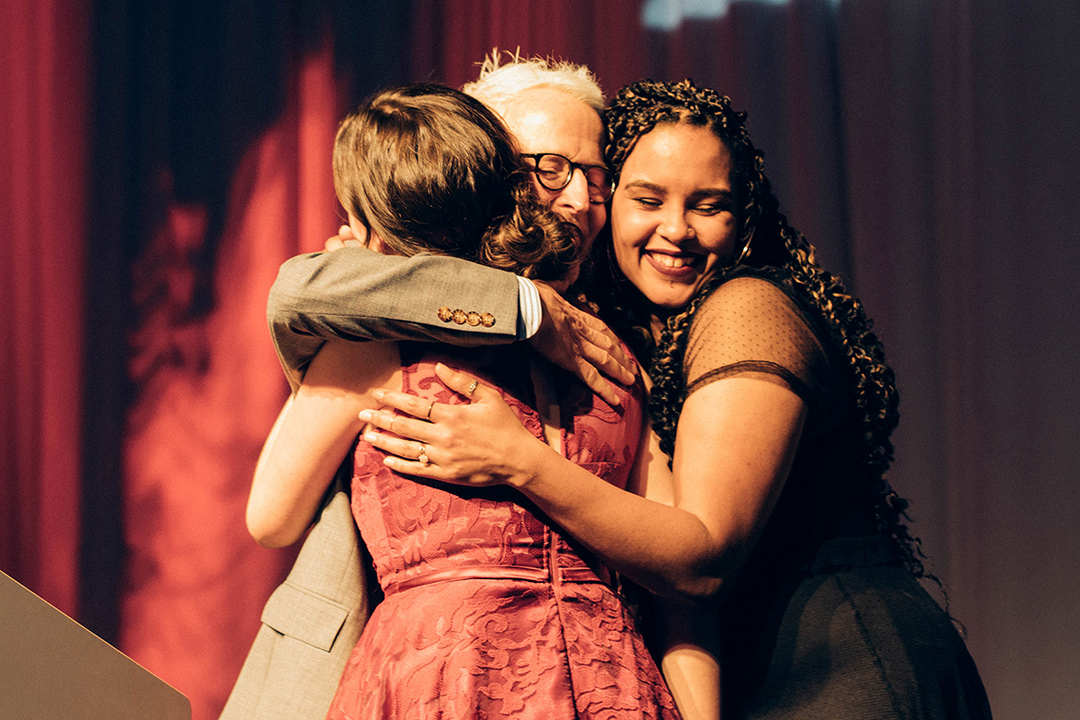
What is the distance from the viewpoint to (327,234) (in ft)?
9.69

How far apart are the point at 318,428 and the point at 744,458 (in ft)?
1.89

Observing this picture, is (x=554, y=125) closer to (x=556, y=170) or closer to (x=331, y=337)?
(x=556, y=170)

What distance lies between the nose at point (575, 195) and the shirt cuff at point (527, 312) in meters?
0.40

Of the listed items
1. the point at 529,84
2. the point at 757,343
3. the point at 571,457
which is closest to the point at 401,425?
the point at 571,457

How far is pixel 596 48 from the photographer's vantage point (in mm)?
3232

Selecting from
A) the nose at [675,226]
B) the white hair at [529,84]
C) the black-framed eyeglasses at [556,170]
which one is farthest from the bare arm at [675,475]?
the white hair at [529,84]

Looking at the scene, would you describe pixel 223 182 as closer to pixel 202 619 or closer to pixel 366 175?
pixel 202 619

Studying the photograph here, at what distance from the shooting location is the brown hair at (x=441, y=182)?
1.14 meters

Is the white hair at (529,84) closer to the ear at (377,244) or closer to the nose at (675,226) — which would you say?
the nose at (675,226)

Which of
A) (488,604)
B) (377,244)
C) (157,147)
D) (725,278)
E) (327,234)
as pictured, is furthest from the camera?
(327,234)

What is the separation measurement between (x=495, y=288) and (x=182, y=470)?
2.00 metres

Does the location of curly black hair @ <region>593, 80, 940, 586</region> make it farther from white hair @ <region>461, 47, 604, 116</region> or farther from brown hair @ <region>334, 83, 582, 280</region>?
brown hair @ <region>334, 83, 582, 280</region>

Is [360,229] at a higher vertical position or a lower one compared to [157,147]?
lower

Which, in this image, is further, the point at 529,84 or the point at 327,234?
the point at 327,234
